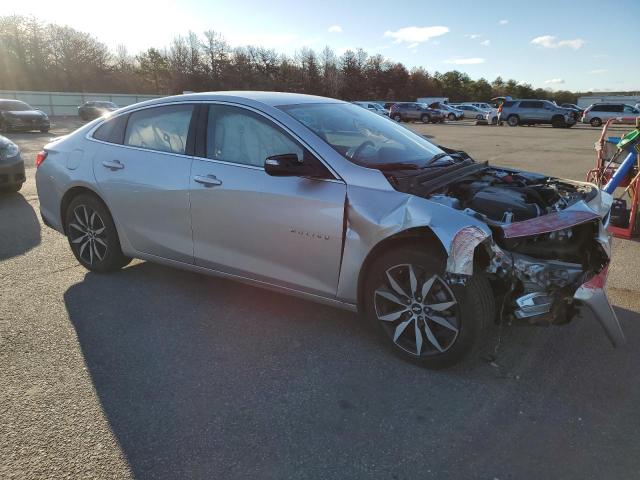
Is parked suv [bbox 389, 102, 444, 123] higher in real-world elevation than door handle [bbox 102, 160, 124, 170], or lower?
lower

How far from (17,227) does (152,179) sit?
3493mm

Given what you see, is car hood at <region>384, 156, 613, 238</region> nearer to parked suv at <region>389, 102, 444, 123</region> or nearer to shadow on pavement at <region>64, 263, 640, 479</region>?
shadow on pavement at <region>64, 263, 640, 479</region>

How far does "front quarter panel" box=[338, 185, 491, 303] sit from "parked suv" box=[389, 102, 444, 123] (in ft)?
134

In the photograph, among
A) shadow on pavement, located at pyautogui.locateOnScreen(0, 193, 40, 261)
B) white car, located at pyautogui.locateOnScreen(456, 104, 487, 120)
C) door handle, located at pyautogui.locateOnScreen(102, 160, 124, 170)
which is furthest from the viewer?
white car, located at pyautogui.locateOnScreen(456, 104, 487, 120)

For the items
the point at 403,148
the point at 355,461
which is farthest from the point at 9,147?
the point at 355,461

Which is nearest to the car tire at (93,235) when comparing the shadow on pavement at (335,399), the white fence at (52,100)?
the shadow on pavement at (335,399)

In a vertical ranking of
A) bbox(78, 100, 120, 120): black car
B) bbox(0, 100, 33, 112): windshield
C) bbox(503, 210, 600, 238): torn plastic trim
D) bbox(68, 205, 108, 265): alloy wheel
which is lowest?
bbox(78, 100, 120, 120): black car

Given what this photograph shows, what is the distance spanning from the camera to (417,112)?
42594 mm

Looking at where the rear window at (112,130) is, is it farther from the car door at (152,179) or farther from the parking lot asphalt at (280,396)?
the parking lot asphalt at (280,396)

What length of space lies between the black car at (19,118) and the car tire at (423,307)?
23950 mm

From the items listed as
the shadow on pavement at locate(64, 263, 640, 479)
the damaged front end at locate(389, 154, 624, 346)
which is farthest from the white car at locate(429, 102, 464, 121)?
the damaged front end at locate(389, 154, 624, 346)

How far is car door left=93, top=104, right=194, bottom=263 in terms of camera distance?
154 inches

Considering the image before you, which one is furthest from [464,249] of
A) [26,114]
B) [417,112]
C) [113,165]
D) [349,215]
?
[417,112]

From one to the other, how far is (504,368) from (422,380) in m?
0.56
